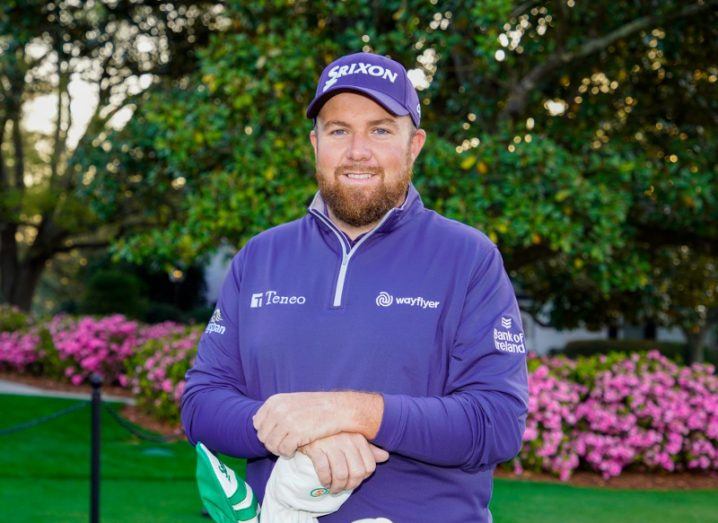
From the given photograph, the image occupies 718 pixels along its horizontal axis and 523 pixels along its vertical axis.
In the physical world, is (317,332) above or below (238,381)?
above

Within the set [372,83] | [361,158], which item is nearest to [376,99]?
[372,83]

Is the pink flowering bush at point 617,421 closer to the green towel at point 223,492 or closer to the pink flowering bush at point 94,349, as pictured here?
the green towel at point 223,492

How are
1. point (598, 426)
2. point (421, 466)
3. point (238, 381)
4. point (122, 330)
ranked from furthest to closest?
point (122, 330) → point (598, 426) → point (238, 381) → point (421, 466)

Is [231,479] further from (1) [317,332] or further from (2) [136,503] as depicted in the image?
(2) [136,503]

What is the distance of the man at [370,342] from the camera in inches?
78.3

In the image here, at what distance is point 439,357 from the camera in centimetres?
219

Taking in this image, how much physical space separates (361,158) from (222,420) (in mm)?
830

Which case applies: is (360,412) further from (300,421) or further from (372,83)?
(372,83)

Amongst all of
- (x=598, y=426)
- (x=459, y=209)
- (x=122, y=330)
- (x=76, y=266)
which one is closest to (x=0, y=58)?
(x=122, y=330)

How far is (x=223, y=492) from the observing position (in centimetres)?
204

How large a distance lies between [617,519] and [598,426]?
2.20 meters

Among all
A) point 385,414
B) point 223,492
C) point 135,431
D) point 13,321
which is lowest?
point 135,431

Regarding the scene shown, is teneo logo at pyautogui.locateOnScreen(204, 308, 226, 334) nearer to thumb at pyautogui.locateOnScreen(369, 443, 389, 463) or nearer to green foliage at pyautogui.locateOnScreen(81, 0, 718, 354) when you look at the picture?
thumb at pyautogui.locateOnScreen(369, 443, 389, 463)

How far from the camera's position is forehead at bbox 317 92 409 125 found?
7.78ft
